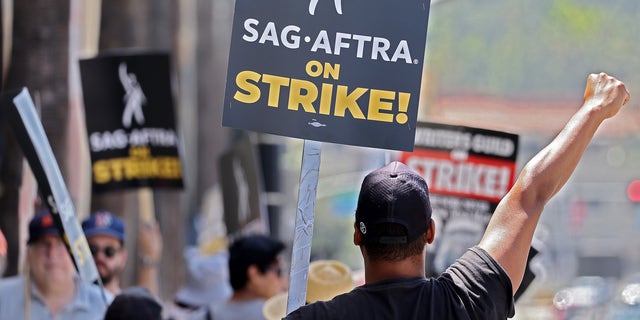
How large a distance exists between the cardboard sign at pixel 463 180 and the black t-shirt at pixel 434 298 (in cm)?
365

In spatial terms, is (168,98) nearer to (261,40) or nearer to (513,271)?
(261,40)

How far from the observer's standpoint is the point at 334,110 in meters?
4.55

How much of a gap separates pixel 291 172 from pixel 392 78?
108 feet

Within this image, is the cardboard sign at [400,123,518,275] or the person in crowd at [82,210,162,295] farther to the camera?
the person in crowd at [82,210,162,295]

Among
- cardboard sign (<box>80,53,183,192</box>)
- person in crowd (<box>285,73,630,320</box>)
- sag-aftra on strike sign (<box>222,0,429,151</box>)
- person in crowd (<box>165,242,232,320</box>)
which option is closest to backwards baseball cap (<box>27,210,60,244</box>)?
cardboard sign (<box>80,53,183,192</box>)

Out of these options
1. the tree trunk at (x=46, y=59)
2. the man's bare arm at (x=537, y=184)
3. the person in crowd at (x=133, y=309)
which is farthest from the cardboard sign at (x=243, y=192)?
the man's bare arm at (x=537, y=184)

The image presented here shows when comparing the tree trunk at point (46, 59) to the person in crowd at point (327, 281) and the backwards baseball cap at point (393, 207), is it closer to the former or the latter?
the person in crowd at point (327, 281)

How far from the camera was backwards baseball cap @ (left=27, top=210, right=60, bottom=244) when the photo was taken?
23.5 ft

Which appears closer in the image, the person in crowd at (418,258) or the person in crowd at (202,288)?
the person in crowd at (418,258)

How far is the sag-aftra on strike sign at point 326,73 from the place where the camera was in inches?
178

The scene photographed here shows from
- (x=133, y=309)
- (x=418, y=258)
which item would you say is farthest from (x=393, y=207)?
(x=133, y=309)

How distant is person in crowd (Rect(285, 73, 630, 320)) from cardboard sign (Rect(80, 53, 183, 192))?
226 inches

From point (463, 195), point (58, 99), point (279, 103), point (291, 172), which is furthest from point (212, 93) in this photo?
point (279, 103)

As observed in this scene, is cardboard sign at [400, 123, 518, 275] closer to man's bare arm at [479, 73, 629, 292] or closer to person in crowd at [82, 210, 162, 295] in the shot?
person in crowd at [82, 210, 162, 295]
